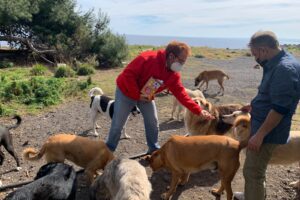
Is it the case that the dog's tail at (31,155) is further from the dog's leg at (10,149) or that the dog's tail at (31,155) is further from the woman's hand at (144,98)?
the woman's hand at (144,98)

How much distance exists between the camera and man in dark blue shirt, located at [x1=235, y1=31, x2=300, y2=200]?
3.22 metres

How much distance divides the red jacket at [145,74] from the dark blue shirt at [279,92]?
1784 mm

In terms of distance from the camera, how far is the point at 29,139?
7418mm

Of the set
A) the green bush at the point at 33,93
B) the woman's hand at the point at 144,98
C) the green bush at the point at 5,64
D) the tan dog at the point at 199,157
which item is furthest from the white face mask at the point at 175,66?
the green bush at the point at 5,64

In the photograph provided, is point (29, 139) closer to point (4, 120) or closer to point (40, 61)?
point (4, 120)

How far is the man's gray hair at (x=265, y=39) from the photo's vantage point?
3.37 metres

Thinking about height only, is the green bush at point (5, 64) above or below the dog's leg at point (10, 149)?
above

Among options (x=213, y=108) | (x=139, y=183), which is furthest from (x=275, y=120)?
(x=213, y=108)

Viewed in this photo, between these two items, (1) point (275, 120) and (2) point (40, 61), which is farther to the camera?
(2) point (40, 61)

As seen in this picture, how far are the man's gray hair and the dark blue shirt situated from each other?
0.12 metres

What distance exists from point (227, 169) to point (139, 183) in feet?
4.83

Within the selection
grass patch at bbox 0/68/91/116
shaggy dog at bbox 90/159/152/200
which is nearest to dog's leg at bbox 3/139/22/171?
shaggy dog at bbox 90/159/152/200

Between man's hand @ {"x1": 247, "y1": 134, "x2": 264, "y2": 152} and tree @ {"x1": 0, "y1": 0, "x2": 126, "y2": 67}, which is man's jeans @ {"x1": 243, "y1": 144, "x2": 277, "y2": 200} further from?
tree @ {"x1": 0, "y1": 0, "x2": 126, "y2": 67}

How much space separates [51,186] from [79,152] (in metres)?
1.00
